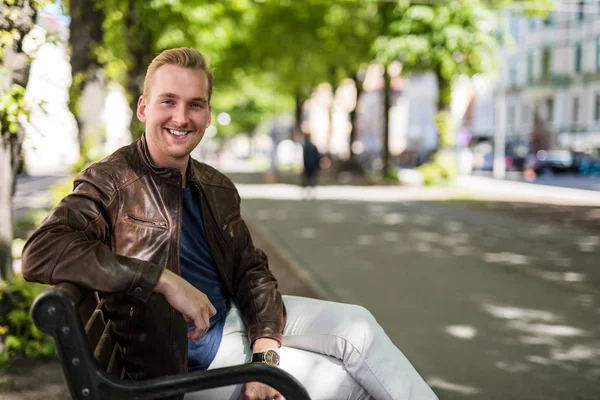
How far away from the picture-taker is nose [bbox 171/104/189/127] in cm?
252

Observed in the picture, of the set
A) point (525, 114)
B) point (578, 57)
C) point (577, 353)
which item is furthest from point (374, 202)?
point (525, 114)

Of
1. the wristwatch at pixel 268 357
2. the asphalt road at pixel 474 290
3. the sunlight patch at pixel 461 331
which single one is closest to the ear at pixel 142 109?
the wristwatch at pixel 268 357

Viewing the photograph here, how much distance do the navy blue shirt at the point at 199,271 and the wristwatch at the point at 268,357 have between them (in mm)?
156

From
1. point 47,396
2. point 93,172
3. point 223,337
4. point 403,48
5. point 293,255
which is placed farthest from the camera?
point 403,48

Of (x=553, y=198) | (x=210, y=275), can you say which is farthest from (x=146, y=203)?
(x=553, y=198)

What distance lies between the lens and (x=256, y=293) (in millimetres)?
2654

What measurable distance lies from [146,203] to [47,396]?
233 cm

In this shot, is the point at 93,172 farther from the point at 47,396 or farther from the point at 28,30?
the point at 28,30

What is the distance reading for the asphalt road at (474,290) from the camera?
517cm

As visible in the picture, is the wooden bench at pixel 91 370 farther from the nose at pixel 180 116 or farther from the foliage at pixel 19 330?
the foliage at pixel 19 330

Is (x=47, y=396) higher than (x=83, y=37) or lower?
lower

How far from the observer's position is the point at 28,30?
502cm

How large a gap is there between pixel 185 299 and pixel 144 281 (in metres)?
0.13

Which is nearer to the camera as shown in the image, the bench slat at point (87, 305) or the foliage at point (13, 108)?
the bench slat at point (87, 305)
